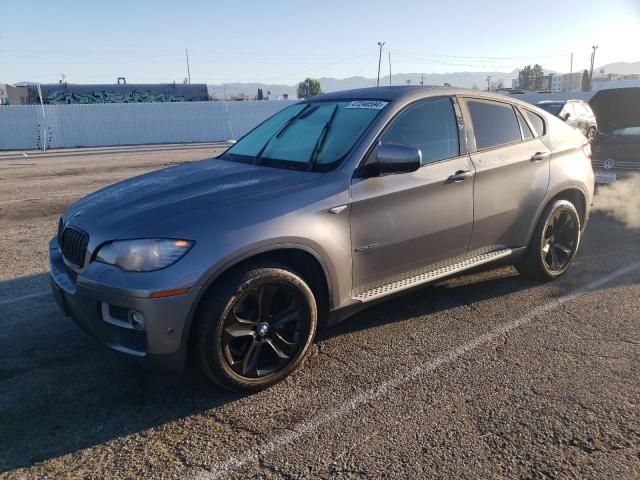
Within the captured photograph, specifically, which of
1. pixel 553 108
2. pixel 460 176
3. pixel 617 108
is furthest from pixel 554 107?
pixel 460 176

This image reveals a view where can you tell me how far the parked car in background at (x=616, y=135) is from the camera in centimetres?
763

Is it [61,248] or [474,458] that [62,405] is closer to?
[61,248]

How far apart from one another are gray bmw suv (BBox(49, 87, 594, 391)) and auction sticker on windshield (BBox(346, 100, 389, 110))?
2 cm

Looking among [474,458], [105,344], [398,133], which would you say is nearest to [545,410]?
[474,458]

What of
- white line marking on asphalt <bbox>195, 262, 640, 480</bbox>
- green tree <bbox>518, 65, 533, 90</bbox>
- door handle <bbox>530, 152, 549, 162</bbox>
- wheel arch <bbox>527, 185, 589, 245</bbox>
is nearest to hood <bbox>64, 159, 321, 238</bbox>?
white line marking on asphalt <bbox>195, 262, 640, 480</bbox>

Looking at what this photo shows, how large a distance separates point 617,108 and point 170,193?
25.1ft

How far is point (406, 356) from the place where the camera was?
3.67m

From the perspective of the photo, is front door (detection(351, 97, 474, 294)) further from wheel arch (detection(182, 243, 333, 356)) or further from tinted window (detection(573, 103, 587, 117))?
tinted window (detection(573, 103, 587, 117))

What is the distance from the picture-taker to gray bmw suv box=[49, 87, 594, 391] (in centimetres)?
292

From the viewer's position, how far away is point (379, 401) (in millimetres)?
3121

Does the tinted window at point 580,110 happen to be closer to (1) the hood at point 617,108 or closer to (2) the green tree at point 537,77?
(1) the hood at point 617,108

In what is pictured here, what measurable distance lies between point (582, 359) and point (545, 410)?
78 centimetres

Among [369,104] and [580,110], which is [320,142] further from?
[580,110]

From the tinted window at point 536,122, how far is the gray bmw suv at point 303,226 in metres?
0.01
